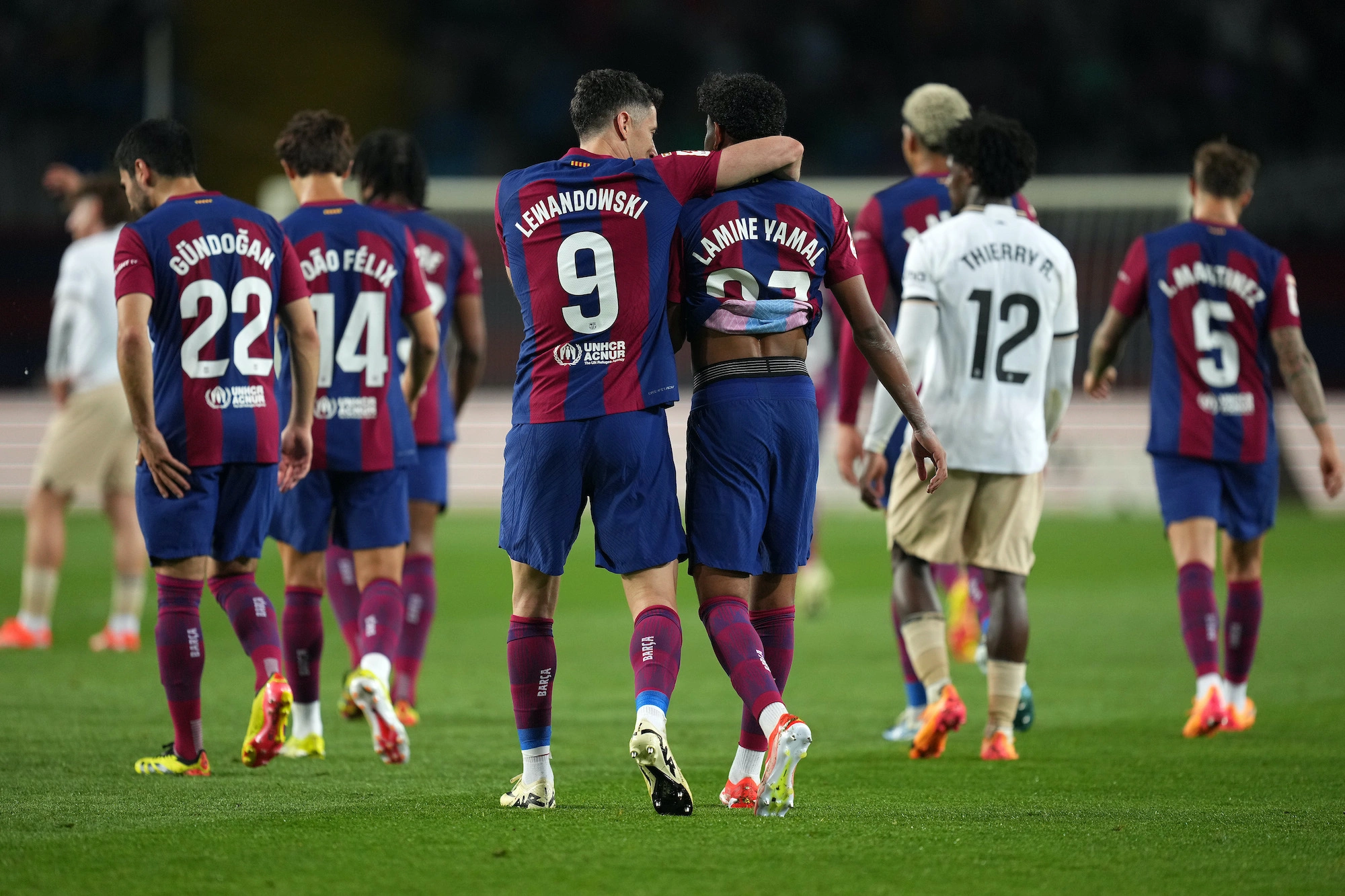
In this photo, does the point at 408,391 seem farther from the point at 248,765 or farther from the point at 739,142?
the point at 739,142

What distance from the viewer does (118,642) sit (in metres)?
8.97

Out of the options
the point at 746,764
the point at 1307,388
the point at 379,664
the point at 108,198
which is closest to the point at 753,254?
the point at 746,764

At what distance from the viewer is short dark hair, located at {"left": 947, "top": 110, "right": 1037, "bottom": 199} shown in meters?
5.85

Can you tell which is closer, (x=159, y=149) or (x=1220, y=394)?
(x=159, y=149)

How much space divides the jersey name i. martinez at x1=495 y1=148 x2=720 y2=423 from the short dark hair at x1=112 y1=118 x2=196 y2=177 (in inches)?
59.5

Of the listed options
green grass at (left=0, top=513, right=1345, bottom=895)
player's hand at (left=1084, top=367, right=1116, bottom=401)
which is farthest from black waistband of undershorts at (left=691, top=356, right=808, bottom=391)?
player's hand at (left=1084, top=367, right=1116, bottom=401)

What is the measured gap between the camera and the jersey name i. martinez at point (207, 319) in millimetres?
5102

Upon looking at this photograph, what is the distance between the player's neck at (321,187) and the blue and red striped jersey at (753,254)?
1.95 metres

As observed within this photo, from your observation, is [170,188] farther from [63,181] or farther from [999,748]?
[63,181]

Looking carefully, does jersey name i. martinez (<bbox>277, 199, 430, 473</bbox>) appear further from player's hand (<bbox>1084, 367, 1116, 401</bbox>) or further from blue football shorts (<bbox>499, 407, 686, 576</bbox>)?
player's hand (<bbox>1084, 367, 1116, 401</bbox>)

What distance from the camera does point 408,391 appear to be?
21.1 ft

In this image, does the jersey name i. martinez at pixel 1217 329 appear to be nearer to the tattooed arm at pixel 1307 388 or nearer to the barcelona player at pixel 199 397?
the tattooed arm at pixel 1307 388

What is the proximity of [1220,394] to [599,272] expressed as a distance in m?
3.28

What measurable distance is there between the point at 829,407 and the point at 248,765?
818 cm
